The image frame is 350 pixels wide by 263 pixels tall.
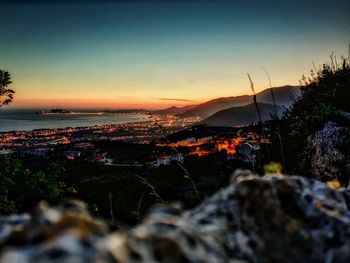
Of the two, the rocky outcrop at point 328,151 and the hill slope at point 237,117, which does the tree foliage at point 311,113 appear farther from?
the hill slope at point 237,117

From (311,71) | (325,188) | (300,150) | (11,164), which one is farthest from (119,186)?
(325,188)

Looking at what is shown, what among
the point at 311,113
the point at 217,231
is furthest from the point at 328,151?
the point at 217,231

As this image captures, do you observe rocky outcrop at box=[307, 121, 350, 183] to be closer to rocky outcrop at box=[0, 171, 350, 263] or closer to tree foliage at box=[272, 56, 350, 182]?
tree foliage at box=[272, 56, 350, 182]

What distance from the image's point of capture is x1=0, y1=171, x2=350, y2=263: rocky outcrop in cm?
143

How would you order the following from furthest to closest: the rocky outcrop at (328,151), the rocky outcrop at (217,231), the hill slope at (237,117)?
1. the hill slope at (237,117)
2. the rocky outcrop at (328,151)
3. the rocky outcrop at (217,231)

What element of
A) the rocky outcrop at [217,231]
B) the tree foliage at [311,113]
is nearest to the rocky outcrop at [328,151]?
the tree foliage at [311,113]

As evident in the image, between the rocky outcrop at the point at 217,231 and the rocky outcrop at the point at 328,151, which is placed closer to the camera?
the rocky outcrop at the point at 217,231

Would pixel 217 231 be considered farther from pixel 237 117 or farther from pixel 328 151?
pixel 237 117

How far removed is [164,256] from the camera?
5.06 ft

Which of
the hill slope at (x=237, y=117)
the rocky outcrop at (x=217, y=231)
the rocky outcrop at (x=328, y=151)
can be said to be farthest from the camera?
the hill slope at (x=237, y=117)

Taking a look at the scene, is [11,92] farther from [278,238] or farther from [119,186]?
[278,238]

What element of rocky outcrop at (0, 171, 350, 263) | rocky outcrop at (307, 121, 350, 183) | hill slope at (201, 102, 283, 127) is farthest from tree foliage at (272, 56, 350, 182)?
hill slope at (201, 102, 283, 127)

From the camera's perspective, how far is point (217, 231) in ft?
6.90

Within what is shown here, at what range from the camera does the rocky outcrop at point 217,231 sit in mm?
1432
